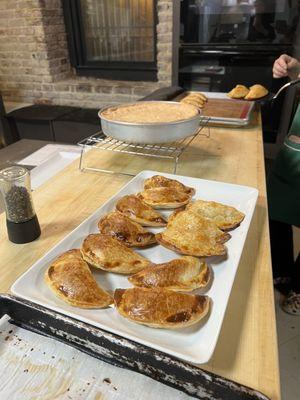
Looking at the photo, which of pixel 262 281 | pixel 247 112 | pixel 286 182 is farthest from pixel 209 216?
pixel 247 112

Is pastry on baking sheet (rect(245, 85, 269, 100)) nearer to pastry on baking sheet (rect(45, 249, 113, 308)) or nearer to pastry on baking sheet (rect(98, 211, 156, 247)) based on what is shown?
pastry on baking sheet (rect(98, 211, 156, 247))

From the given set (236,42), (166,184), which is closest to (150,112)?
(166,184)

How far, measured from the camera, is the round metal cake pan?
32.2 inches

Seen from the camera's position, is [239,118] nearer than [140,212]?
No

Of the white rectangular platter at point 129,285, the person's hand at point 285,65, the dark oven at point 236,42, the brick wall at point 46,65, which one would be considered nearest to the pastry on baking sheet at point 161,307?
the white rectangular platter at point 129,285

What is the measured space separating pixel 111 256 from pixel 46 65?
8.86ft

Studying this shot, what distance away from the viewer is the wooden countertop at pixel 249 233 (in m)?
0.41

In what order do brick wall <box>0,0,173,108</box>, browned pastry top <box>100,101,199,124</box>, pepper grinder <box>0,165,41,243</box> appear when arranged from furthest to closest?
1. brick wall <box>0,0,173,108</box>
2. browned pastry top <box>100,101,199,124</box>
3. pepper grinder <box>0,165,41,243</box>

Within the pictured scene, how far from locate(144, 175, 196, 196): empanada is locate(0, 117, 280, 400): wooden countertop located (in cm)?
12

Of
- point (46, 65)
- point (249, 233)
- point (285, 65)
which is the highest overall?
point (285, 65)

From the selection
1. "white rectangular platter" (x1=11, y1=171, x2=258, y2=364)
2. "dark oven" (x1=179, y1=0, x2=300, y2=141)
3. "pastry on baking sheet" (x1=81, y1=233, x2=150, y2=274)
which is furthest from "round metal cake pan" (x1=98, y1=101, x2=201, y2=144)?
"dark oven" (x1=179, y1=0, x2=300, y2=141)

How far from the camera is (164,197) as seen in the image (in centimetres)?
67

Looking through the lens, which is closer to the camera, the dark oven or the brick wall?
the dark oven

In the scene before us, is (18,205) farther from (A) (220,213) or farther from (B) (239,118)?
(B) (239,118)
